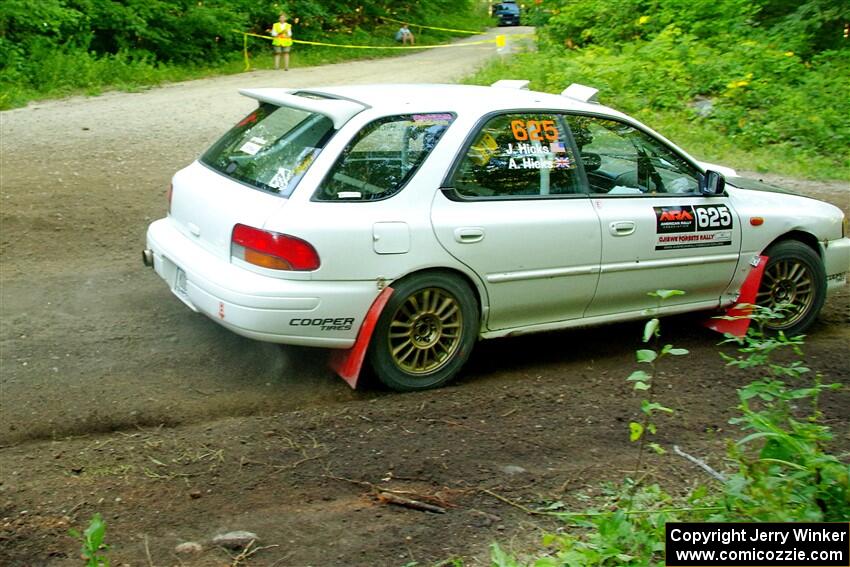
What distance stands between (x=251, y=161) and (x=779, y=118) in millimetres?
10769

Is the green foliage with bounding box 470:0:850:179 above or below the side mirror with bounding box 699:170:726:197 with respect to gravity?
above

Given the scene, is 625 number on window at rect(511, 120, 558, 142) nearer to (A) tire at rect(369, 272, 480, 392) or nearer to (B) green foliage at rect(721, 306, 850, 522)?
(A) tire at rect(369, 272, 480, 392)

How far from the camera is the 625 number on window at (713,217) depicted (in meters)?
6.61

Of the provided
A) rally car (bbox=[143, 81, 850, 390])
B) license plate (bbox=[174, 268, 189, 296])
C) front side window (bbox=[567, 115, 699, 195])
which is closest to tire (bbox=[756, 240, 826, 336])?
rally car (bbox=[143, 81, 850, 390])

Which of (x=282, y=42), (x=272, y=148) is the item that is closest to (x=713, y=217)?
(x=272, y=148)

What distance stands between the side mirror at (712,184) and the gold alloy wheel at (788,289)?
0.77 metres

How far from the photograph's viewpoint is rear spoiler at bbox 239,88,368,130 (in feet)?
18.9

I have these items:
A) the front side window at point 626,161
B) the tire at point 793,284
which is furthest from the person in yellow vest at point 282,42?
the tire at point 793,284

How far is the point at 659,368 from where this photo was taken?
6410 millimetres

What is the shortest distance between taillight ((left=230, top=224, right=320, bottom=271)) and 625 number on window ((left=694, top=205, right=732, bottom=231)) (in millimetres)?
2700

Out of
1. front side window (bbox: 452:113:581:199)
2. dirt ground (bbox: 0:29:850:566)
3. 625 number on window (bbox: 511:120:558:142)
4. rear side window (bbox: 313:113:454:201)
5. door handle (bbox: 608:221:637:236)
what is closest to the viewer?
dirt ground (bbox: 0:29:850:566)

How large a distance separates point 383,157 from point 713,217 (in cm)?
235

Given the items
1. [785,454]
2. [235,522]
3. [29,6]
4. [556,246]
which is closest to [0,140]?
[29,6]

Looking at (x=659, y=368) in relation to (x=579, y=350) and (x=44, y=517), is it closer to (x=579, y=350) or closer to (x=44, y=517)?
(x=579, y=350)
